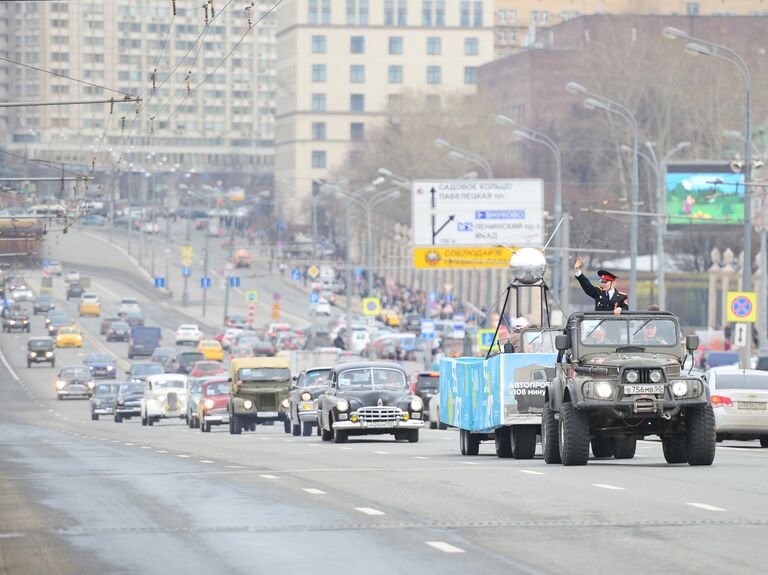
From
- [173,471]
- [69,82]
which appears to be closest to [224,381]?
[173,471]

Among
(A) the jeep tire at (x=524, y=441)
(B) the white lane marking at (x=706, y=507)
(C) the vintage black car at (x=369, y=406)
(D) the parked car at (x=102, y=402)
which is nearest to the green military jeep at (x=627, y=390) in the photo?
(A) the jeep tire at (x=524, y=441)

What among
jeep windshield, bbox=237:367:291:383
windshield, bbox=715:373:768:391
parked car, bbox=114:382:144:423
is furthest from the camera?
parked car, bbox=114:382:144:423

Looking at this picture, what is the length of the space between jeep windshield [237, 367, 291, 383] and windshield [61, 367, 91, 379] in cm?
3638

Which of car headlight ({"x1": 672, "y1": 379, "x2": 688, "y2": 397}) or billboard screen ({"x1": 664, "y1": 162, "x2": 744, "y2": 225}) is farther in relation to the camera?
billboard screen ({"x1": 664, "y1": 162, "x2": 744, "y2": 225})

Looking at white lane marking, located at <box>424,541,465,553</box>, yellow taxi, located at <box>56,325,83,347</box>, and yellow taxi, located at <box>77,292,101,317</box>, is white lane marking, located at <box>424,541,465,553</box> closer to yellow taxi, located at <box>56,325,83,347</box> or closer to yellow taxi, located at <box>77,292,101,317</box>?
yellow taxi, located at <box>56,325,83,347</box>

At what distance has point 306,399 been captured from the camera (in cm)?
4241

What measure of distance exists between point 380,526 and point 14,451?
16.8 metres

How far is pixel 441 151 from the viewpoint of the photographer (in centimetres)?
13188

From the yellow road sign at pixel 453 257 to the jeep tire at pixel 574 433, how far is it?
142ft

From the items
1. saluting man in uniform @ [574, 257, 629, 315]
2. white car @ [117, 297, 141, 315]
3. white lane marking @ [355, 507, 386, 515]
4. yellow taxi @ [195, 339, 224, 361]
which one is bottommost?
white lane marking @ [355, 507, 386, 515]

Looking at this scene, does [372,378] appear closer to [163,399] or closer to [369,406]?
[369,406]

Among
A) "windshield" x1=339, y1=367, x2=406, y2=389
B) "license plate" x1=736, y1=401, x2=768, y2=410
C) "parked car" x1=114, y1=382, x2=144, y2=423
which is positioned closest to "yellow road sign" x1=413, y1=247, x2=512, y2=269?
"parked car" x1=114, y1=382, x2=144, y2=423

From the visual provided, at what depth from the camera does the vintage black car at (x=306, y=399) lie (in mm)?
42281

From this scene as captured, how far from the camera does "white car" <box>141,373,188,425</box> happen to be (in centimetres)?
5672
